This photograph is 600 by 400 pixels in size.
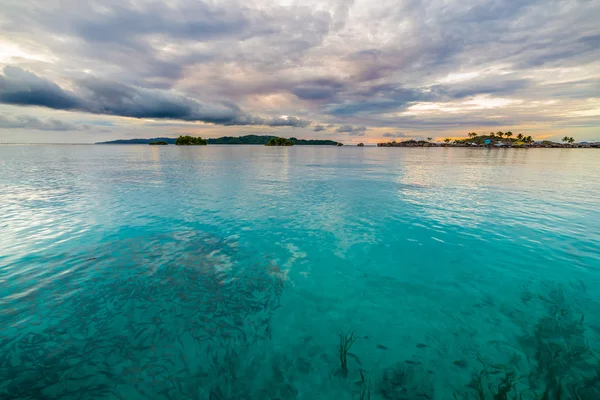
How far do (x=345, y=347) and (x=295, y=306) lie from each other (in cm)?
318

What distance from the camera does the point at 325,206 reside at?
30.1 metres

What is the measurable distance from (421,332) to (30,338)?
15361 millimetres

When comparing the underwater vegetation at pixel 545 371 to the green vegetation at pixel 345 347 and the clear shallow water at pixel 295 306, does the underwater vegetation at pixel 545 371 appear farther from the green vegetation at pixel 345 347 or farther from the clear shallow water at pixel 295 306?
the green vegetation at pixel 345 347

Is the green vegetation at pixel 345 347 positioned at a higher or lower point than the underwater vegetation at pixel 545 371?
lower

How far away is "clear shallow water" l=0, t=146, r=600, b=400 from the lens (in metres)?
8.18

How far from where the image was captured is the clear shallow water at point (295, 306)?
26.8 feet

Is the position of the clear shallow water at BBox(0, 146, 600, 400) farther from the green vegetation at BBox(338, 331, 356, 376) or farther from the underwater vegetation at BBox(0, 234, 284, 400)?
the green vegetation at BBox(338, 331, 356, 376)

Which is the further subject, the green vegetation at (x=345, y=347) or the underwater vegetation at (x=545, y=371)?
the green vegetation at (x=345, y=347)

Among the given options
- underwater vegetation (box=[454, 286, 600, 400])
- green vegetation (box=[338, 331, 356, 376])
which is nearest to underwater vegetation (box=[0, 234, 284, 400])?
green vegetation (box=[338, 331, 356, 376])

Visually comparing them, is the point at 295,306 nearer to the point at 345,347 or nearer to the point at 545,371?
the point at 345,347

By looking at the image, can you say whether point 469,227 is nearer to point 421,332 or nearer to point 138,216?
point 421,332

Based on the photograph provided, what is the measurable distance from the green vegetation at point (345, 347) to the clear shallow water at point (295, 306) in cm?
20

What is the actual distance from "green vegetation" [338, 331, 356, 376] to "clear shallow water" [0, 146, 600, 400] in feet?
0.65

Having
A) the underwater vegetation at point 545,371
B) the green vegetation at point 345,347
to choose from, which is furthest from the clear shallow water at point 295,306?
the green vegetation at point 345,347
